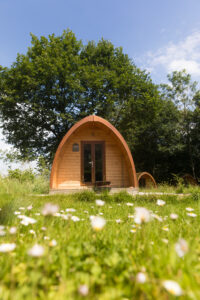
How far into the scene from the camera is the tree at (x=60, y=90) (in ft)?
47.8

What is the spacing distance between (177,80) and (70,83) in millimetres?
12931

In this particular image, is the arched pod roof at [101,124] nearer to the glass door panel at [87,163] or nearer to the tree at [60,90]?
the glass door panel at [87,163]

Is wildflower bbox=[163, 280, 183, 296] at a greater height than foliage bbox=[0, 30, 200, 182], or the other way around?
foliage bbox=[0, 30, 200, 182]


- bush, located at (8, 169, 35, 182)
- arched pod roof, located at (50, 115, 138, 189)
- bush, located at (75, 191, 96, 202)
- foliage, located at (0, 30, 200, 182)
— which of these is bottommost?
bush, located at (75, 191, 96, 202)

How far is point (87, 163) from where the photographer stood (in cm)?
1068

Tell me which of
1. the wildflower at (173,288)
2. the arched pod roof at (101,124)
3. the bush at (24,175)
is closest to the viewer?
the wildflower at (173,288)

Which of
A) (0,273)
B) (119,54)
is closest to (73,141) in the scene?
(0,273)

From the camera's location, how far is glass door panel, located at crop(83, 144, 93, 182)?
418 inches

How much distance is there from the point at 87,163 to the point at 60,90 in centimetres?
687

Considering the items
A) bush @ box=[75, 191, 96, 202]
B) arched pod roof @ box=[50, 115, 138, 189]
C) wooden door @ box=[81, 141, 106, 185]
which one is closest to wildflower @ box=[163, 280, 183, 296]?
bush @ box=[75, 191, 96, 202]

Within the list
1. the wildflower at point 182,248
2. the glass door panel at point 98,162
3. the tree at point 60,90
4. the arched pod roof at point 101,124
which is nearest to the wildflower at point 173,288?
the wildflower at point 182,248

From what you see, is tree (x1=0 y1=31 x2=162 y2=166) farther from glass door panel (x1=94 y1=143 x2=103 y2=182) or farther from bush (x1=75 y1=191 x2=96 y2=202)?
bush (x1=75 y1=191 x2=96 y2=202)

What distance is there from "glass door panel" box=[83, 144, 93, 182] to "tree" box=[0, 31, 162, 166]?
4613mm

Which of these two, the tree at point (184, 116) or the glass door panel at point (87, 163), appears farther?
the tree at point (184, 116)
